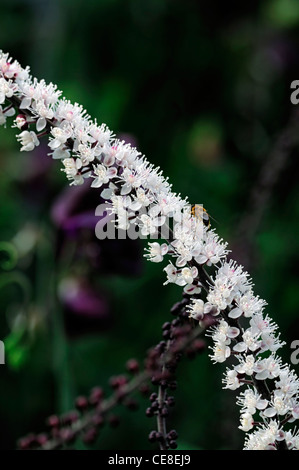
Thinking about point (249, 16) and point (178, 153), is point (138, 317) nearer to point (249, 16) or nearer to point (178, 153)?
point (178, 153)

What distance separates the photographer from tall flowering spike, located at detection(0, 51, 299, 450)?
40 centimetres

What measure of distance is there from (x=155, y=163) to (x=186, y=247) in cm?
65

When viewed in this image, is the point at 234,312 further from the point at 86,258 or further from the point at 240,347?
the point at 86,258

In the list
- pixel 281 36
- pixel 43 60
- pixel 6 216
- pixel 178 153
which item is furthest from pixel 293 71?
pixel 6 216

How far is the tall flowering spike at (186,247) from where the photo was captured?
40 cm

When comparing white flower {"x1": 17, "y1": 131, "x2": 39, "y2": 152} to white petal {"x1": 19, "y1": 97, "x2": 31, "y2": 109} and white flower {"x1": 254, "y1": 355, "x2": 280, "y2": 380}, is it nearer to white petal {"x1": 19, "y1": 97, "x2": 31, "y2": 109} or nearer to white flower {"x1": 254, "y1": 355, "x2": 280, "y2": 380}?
white petal {"x1": 19, "y1": 97, "x2": 31, "y2": 109}

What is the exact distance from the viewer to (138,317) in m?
0.93

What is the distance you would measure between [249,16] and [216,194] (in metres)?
0.39

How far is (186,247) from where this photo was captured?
16.0 inches

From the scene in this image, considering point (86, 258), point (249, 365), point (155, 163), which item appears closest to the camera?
point (249, 365)

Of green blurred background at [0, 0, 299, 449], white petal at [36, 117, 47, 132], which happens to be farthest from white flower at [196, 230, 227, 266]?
green blurred background at [0, 0, 299, 449]

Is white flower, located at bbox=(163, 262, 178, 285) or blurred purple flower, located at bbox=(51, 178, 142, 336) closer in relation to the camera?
white flower, located at bbox=(163, 262, 178, 285)

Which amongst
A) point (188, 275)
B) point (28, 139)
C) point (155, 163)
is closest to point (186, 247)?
point (188, 275)

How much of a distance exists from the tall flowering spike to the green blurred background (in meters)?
0.21
